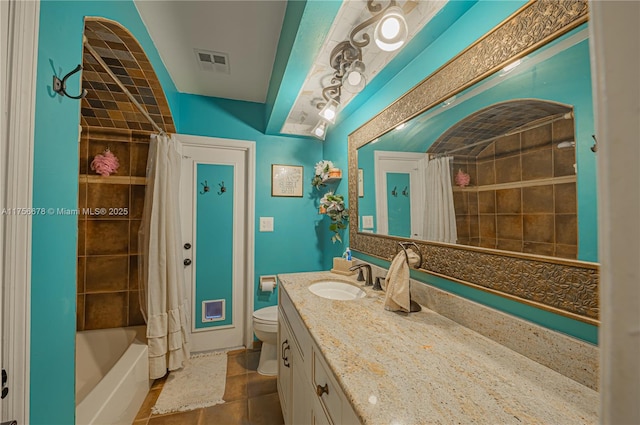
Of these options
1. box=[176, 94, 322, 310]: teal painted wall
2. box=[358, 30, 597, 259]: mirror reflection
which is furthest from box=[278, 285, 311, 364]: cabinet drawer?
box=[176, 94, 322, 310]: teal painted wall

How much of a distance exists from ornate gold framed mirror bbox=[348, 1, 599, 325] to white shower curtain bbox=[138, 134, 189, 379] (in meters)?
1.71

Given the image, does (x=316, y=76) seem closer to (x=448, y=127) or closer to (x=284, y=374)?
(x=448, y=127)

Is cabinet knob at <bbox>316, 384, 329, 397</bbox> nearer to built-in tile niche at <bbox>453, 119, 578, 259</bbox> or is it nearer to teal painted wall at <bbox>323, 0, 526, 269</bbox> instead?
built-in tile niche at <bbox>453, 119, 578, 259</bbox>

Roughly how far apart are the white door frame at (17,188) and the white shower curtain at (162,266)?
48.9 inches

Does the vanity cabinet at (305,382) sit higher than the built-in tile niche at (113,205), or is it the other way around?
the built-in tile niche at (113,205)

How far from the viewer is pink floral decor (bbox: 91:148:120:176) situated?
6.42 ft

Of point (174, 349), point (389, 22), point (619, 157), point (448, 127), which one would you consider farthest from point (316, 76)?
point (174, 349)

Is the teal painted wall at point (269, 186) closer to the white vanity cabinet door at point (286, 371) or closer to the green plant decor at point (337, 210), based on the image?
the green plant decor at point (337, 210)

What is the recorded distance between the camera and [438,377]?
676mm

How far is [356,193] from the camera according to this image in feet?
6.26

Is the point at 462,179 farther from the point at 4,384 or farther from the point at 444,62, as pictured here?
the point at 4,384

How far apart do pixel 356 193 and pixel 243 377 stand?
1657 mm

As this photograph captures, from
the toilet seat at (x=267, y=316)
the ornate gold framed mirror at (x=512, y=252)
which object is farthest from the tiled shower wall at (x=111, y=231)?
the ornate gold framed mirror at (x=512, y=252)

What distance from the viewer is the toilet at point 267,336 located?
76.7 inches
